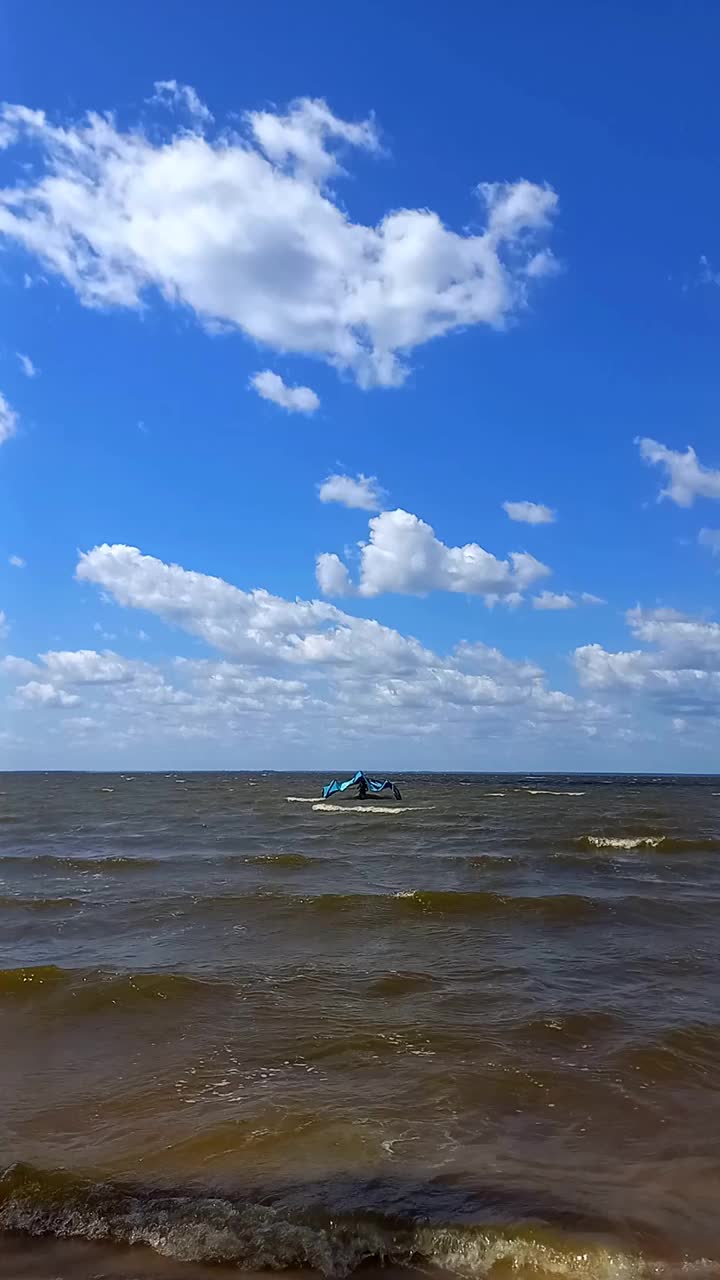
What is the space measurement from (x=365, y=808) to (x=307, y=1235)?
4875 centimetres

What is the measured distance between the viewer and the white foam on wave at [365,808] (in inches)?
1980

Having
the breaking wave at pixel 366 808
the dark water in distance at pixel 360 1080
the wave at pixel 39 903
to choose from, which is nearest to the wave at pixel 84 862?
the dark water in distance at pixel 360 1080

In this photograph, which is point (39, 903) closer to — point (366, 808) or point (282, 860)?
point (282, 860)

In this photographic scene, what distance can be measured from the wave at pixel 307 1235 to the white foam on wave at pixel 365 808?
43495 millimetres

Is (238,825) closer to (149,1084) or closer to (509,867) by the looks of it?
(509,867)

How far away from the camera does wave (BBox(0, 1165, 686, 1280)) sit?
4957 millimetres

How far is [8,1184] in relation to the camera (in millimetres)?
5957

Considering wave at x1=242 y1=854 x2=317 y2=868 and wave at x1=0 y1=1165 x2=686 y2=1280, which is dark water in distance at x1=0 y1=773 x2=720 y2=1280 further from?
wave at x1=242 y1=854 x2=317 y2=868

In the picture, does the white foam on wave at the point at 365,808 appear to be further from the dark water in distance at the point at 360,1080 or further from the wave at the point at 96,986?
the wave at the point at 96,986

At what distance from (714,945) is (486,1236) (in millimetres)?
10377

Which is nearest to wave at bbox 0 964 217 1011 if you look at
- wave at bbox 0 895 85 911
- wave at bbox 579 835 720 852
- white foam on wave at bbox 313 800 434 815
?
wave at bbox 0 895 85 911

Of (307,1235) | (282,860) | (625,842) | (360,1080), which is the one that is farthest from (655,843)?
(307,1235)

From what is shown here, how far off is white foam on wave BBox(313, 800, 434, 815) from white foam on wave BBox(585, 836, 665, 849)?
19.2m

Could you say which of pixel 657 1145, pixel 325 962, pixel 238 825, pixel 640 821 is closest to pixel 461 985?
pixel 325 962
